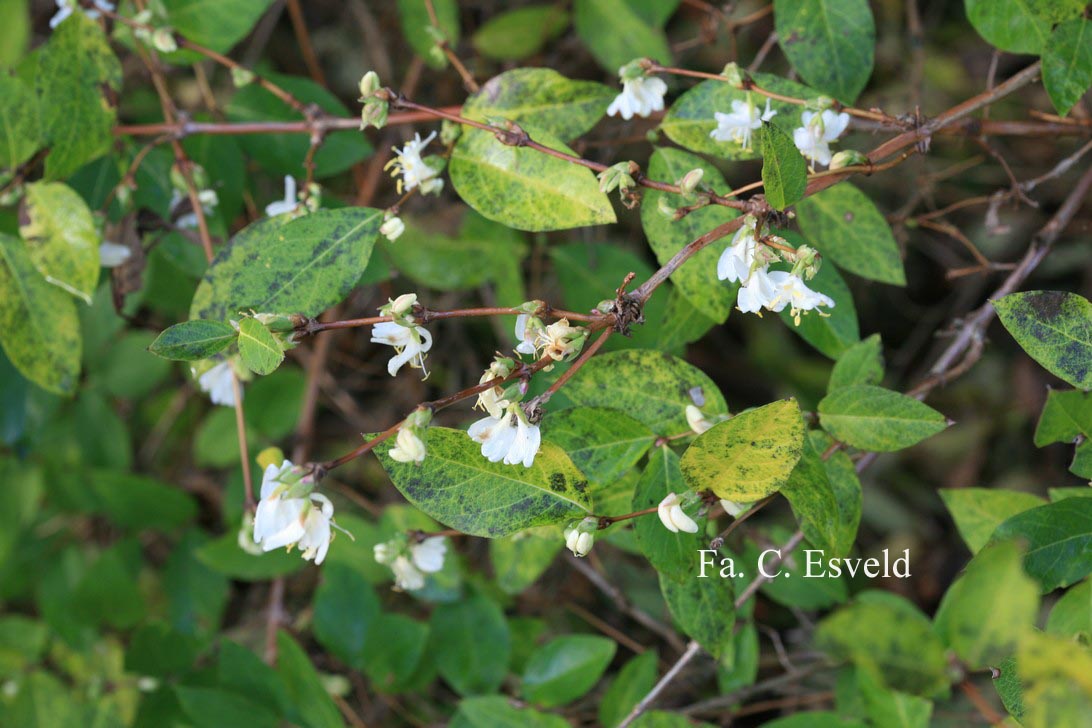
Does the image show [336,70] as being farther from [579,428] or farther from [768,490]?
[768,490]

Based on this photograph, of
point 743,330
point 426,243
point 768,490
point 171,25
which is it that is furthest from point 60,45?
point 743,330

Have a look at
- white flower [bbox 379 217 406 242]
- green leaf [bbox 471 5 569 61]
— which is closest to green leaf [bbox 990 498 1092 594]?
white flower [bbox 379 217 406 242]

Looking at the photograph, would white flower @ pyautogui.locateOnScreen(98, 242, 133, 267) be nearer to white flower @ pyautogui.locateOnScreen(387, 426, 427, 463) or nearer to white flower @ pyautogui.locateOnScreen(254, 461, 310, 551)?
white flower @ pyautogui.locateOnScreen(254, 461, 310, 551)

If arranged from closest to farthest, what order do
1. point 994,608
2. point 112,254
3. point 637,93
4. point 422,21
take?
point 994,608, point 637,93, point 112,254, point 422,21

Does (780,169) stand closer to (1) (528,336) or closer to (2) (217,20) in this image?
(1) (528,336)

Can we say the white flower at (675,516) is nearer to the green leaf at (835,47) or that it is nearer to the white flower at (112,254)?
the green leaf at (835,47)

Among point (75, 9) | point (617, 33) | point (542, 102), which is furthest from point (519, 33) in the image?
point (75, 9)

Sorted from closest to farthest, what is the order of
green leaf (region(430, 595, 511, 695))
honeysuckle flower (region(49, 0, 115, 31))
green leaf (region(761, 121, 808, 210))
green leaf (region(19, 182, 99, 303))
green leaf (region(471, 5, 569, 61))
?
green leaf (region(761, 121, 808, 210)), green leaf (region(19, 182, 99, 303)), honeysuckle flower (region(49, 0, 115, 31)), green leaf (region(430, 595, 511, 695)), green leaf (region(471, 5, 569, 61))
